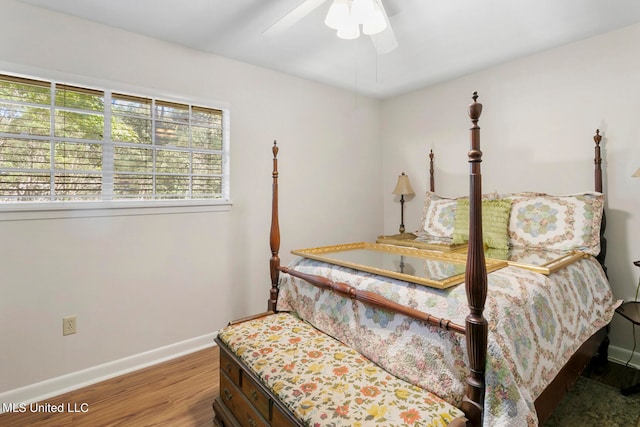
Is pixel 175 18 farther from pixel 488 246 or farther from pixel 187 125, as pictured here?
pixel 488 246

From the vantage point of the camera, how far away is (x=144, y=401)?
79.7 inches

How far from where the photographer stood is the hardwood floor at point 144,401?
6.07ft

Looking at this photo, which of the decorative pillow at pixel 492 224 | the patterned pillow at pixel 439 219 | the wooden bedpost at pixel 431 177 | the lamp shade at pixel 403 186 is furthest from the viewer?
the lamp shade at pixel 403 186

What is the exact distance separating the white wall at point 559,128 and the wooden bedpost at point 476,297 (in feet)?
6.77

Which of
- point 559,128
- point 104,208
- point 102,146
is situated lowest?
point 104,208

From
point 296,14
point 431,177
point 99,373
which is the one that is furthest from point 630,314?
point 99,373

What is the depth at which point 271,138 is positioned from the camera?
3.10m

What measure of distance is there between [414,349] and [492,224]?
5.15ft

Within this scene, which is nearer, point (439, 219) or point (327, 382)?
point (327, 382)

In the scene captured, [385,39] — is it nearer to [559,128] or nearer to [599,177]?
[559,128]

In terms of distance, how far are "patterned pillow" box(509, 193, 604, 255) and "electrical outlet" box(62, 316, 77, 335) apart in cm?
314

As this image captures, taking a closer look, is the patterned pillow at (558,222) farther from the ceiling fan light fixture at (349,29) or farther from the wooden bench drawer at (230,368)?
the wooden bench drawer at (230,368)

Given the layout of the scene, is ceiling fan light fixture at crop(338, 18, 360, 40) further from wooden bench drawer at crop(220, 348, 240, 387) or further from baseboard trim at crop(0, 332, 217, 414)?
baseboard trim at crop(0, 332, 217, 414)

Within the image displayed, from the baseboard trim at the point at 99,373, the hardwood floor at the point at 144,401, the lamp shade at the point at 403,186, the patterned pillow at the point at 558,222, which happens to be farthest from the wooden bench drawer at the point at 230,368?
the lamp shade at the point at 403,186
